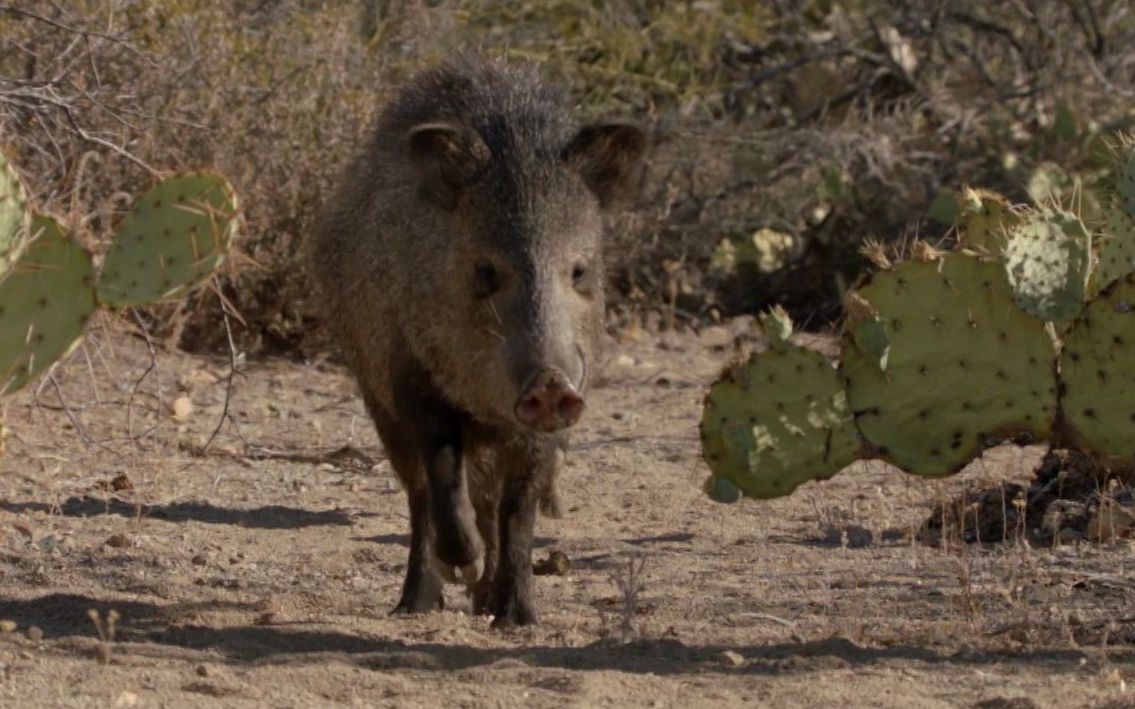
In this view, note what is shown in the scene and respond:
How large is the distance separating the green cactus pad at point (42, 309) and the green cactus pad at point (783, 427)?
183 centimetres

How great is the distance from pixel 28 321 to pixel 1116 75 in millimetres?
8116

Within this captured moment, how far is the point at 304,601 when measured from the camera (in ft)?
18.1

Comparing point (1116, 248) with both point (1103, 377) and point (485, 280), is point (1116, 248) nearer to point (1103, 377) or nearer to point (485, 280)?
point (1103, 377)

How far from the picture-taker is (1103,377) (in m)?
5.07

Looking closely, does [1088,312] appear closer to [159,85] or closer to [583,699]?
[583,699]

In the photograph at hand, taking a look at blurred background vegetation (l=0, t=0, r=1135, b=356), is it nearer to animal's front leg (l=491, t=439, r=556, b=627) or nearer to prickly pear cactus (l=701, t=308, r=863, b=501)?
animal's front leg (l=491, t=439, r=556, b=627)

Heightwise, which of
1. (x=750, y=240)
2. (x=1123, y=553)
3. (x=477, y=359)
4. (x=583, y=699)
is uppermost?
(x=750, y=240)

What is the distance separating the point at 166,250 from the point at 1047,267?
2352 millimetres

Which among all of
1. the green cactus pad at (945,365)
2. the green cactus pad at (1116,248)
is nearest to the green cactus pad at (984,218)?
the green cactus pad at (1116,248)

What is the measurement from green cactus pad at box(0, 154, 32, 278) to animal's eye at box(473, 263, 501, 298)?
4.01 ft

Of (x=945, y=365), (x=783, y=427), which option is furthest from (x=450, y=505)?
(x=945, y=365)

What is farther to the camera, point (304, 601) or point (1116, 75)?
point (1116, 75)

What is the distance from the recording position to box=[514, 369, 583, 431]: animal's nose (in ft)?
15.2

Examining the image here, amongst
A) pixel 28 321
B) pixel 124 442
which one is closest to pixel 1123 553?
pixel 28 321
